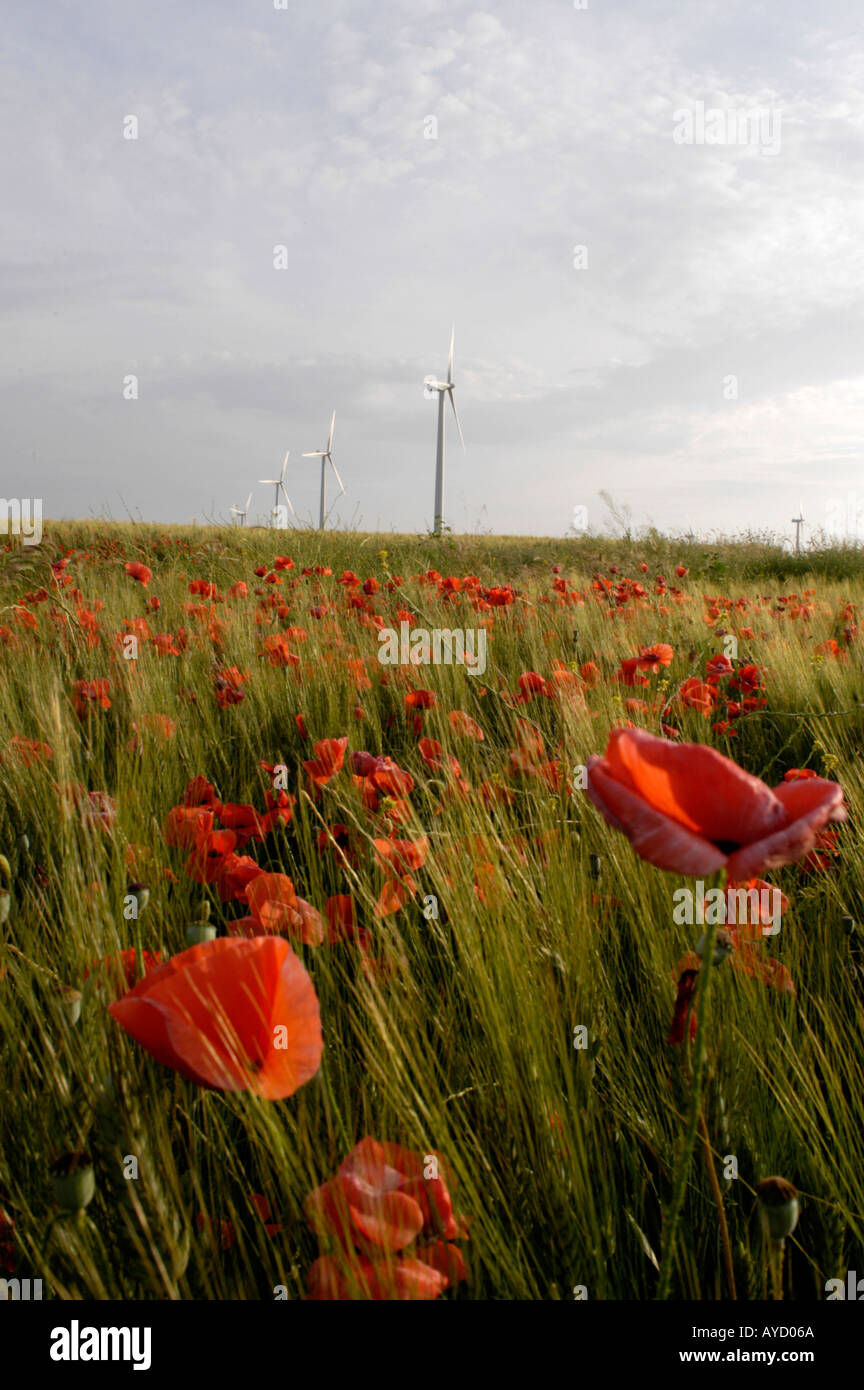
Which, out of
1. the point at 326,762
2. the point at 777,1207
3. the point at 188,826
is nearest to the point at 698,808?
the point at 777,1207

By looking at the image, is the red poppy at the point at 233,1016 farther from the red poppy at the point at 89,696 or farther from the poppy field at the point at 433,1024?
the red poppy at the point at 89,696

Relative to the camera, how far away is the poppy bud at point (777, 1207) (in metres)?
0.56

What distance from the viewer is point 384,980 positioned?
96cm

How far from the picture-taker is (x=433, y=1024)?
3.61 ft

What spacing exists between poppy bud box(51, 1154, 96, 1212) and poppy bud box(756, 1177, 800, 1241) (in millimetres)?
460

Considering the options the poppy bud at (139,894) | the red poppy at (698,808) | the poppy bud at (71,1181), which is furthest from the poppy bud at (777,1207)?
the poppy bud at (139,894)

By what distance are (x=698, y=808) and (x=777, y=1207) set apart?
0.31 metres

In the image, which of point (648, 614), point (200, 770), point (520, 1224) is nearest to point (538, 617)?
point (648, 614)

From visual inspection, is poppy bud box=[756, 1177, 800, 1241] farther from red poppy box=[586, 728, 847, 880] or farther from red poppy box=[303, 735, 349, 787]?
red poppy box=[303, 735, 349, 787]

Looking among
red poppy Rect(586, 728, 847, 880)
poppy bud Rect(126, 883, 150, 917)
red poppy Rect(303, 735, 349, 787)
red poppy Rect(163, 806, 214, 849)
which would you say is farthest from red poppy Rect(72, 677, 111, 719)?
red poppy Rect(586, 728, 847, 880)

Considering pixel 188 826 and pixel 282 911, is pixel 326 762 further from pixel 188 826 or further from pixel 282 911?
pixel 282 911

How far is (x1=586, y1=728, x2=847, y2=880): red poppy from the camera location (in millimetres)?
451

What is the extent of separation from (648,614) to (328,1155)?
4186 mm
